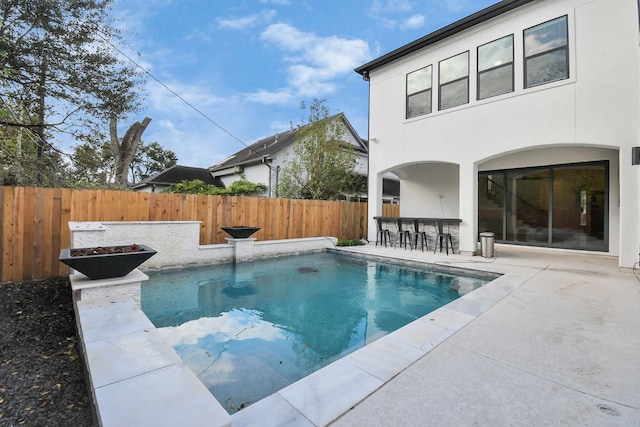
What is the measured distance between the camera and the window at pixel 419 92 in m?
9.46

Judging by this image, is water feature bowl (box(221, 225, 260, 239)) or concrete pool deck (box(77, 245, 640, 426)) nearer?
concrete pool deck (box(77, 245, 640, 426))

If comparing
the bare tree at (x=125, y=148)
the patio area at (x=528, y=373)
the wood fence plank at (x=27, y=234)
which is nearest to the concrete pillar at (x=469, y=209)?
the patio area at (x=528, y=373)

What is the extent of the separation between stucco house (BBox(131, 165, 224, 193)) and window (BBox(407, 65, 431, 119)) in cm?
1320

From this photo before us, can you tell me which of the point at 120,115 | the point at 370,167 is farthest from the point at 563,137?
the point at 120,115

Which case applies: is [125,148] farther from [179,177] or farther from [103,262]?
[179,177]

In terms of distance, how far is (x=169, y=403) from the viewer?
1.47 metres

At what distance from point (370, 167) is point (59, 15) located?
9.82m

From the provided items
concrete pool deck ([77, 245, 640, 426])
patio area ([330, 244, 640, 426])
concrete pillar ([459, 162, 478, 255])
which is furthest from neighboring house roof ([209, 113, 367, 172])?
concrete pool deck ([77, 245, 640, 426])

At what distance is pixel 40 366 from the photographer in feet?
7.63

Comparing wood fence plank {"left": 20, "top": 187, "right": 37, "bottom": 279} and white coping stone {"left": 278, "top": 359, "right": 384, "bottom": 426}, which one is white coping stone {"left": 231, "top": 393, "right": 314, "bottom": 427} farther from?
wood fence plank {"left": 20, "top": 187, "right": 37, "bottom": 279}

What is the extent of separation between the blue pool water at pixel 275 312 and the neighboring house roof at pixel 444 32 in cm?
713

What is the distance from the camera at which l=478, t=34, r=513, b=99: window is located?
7781 mm

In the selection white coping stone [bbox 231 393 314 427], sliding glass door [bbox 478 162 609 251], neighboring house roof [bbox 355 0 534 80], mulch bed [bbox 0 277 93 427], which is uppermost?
neighboring house roof [bbox 355 0 534 80]

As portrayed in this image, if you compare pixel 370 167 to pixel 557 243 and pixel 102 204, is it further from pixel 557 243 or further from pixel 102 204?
pixel 102 204
